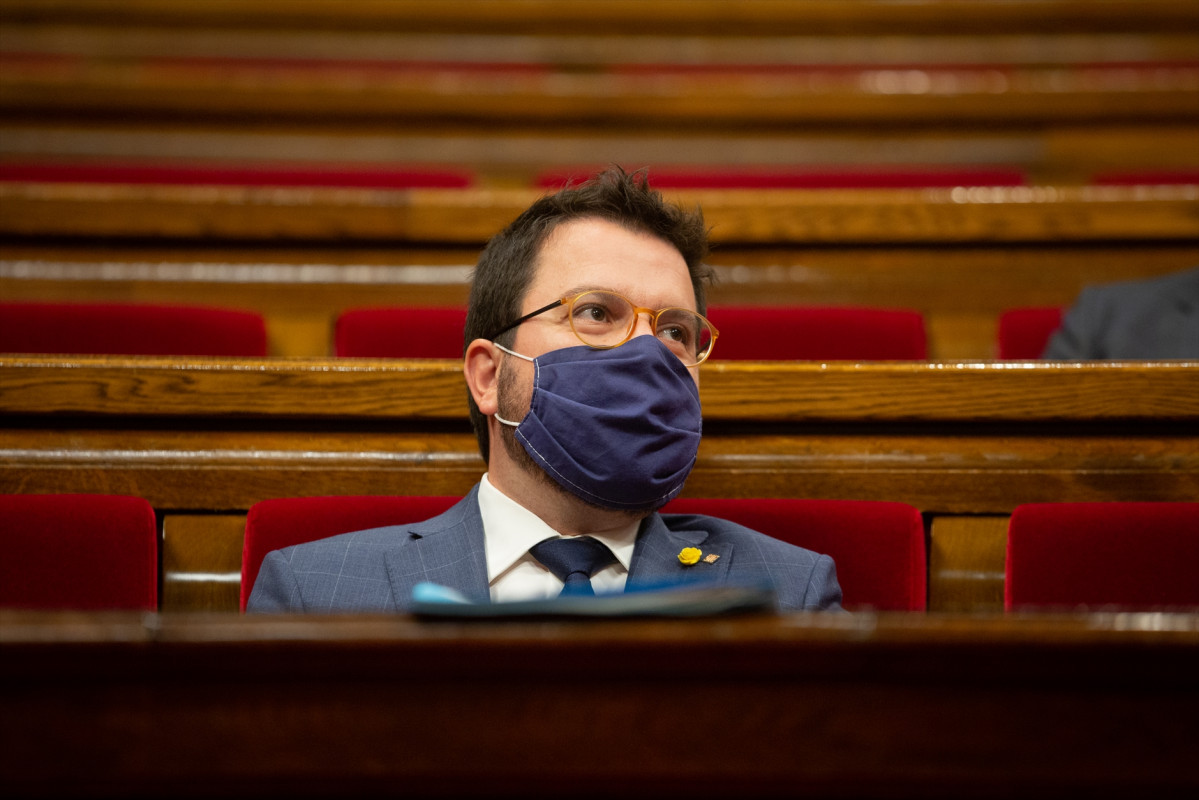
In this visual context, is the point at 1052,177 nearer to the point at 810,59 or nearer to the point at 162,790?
the point at 810,59

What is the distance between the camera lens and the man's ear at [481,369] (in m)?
0.35

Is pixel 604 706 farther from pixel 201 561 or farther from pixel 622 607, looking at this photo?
pixel 201 561

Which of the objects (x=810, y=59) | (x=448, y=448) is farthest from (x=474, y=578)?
(x=810, y=59)

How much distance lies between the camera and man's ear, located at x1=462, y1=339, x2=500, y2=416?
35 centimetres

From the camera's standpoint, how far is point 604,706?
16 cm

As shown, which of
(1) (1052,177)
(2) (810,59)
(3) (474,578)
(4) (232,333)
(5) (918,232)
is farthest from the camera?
(2) (810,59)

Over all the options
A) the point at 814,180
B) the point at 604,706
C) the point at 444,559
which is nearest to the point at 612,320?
the point at 444,559

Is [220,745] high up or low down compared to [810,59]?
down

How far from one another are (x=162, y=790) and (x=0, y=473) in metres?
0.28

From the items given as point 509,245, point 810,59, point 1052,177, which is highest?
point 810,59

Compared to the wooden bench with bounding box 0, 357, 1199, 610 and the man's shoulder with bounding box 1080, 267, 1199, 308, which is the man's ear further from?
the man's shoulder with bounding box 1080, 267, 1199, 308

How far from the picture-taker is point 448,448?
1.28 ft

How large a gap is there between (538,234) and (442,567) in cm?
13

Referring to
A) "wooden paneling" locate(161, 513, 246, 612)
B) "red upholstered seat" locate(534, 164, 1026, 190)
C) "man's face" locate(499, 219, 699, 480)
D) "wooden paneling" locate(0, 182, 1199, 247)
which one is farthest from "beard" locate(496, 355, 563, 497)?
"red upholstered seat" locate(534, 164, 1026, 190)
